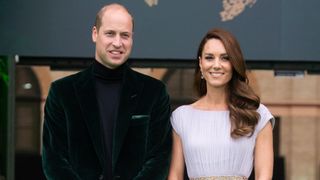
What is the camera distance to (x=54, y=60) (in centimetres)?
594

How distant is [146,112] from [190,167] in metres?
0.39

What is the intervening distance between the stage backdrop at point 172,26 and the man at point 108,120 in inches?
101

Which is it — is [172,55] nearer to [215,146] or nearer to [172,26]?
[172,26]

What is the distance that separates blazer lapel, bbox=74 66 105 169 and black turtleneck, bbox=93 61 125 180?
0.03 metres

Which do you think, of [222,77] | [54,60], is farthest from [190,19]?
[222,77]

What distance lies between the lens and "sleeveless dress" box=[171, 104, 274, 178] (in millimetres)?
3219

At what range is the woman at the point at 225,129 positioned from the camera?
3201mm

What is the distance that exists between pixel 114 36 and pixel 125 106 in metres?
0.37

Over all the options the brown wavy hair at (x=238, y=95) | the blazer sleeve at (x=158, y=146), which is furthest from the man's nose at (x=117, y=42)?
the brown wavy hair at (x=238, y=95)

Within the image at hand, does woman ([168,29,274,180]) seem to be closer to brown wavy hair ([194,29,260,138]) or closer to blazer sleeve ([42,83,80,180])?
brown wavy hair ([194,29,260,138])

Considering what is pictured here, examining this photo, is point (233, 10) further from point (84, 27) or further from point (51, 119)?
point (51, 119)

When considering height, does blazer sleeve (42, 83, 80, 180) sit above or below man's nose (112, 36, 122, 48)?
below

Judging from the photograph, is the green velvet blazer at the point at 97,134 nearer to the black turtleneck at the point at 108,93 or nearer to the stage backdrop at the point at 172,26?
the black turtleneck at the point at 108,93

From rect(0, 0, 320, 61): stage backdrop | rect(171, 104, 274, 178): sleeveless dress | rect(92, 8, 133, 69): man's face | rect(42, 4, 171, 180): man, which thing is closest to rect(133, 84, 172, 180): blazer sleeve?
rect(42, 4, 171, 180): man
